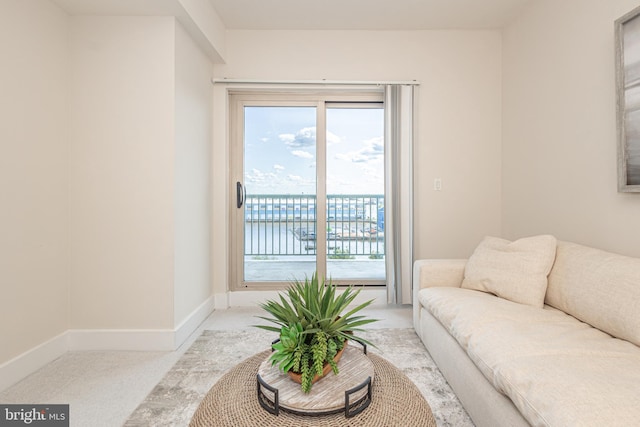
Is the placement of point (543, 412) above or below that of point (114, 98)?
below

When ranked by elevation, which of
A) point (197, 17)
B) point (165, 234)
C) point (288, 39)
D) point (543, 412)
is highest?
point (288, 39)

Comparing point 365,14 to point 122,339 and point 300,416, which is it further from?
point 122,339

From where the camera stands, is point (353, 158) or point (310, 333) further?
point (353, 158)

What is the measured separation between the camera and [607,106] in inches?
75.9

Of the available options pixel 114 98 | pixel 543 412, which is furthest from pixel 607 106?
pixel 114 98

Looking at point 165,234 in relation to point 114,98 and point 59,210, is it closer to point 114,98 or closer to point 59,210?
point 59,210

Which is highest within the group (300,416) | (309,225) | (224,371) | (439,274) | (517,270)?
(309,225)

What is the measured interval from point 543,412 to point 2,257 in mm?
2640

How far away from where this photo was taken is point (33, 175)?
1.92 metres

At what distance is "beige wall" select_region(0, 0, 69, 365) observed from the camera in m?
1.76

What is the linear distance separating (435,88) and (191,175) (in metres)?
2.50

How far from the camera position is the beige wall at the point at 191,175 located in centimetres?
233

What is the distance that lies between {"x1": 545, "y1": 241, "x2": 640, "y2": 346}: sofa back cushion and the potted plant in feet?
3.95

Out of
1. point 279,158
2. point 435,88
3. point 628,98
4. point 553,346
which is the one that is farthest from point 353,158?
point 553,346
